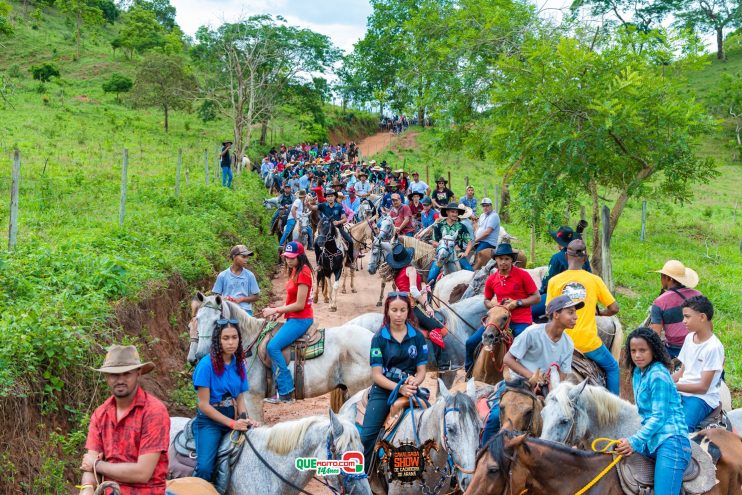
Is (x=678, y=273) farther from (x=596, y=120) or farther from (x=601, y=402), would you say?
(x=596, y=120)

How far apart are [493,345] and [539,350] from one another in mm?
1104

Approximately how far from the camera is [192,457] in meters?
5.40

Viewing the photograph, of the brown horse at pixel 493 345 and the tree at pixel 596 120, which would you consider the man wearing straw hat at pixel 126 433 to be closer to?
the brown horse at pixel 493 345

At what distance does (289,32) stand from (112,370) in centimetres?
3963

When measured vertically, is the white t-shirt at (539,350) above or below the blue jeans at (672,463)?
above

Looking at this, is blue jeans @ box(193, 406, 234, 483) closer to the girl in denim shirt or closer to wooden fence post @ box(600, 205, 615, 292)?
the girl in denim shirt

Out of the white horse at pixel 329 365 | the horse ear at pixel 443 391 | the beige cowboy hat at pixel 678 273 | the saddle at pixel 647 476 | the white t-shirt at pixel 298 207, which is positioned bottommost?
the white horse at pixel 329 365

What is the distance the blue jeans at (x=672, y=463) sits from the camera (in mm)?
4648

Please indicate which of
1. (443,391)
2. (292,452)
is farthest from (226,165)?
(292,452)

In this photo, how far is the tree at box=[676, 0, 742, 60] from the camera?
6688 cm

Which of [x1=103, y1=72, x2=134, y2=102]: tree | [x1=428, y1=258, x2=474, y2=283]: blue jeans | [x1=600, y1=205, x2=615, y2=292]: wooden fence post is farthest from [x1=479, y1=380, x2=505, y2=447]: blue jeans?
[x1=103, y1=72, x2=134, y2=102]: tree

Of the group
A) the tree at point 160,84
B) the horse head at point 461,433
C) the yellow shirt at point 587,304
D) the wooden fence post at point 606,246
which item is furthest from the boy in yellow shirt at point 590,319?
the tree at point 160,84

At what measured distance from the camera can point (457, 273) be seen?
41.3 ft

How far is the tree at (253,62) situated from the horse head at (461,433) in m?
27.4
